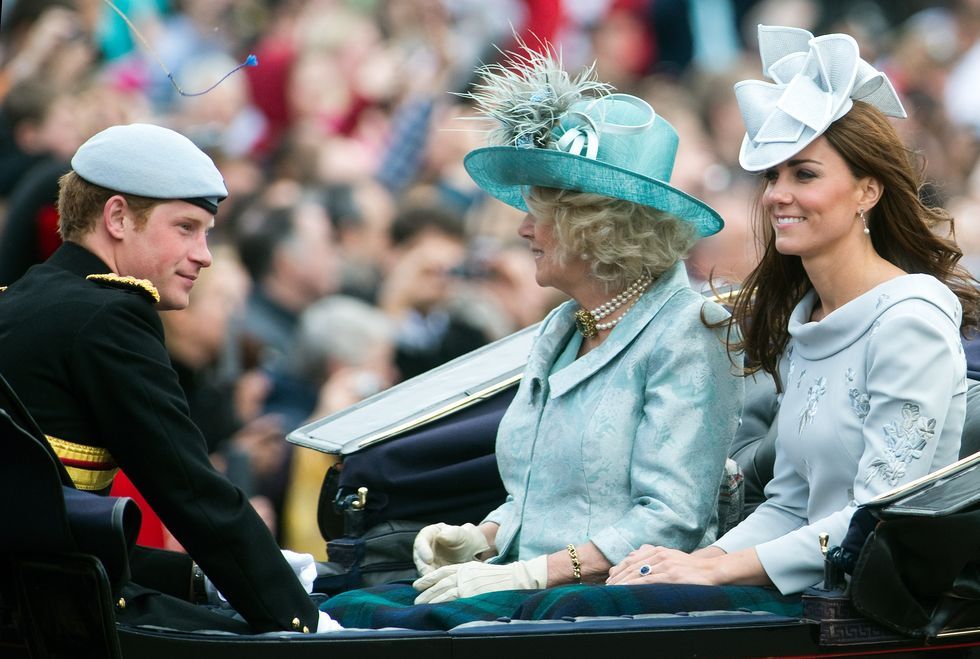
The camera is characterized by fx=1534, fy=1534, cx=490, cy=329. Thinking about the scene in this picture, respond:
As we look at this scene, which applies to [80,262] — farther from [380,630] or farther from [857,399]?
[857,399]

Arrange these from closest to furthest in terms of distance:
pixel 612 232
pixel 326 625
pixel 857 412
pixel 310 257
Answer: pixel 857 412 < pixel 326 625 < pixel 612 232 < pixel 310 257

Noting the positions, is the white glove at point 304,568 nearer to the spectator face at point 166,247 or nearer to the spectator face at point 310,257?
the spectator face at point 166,247

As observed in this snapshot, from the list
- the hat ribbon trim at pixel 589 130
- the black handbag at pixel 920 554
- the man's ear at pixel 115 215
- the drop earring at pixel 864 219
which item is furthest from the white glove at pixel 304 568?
the drop earring at pixel 864 219

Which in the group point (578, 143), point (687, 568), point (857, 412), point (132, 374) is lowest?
Result: point (687, 568)

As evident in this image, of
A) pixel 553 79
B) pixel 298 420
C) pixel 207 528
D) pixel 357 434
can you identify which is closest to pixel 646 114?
pixel 553 79

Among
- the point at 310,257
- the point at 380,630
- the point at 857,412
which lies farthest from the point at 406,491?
the point at 310,257

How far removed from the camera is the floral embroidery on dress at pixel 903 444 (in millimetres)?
2756

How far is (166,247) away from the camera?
120 inches

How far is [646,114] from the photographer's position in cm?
342

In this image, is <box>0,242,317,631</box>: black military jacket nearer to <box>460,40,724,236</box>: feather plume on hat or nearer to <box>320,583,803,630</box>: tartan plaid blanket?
<box>320,583,803,630</box>: tartan plaid blanket

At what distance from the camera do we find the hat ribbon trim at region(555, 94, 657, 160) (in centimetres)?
331

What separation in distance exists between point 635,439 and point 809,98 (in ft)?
2.56

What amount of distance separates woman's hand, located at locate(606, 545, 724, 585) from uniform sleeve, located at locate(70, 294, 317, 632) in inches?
25.4

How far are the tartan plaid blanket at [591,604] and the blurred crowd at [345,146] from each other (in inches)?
101
